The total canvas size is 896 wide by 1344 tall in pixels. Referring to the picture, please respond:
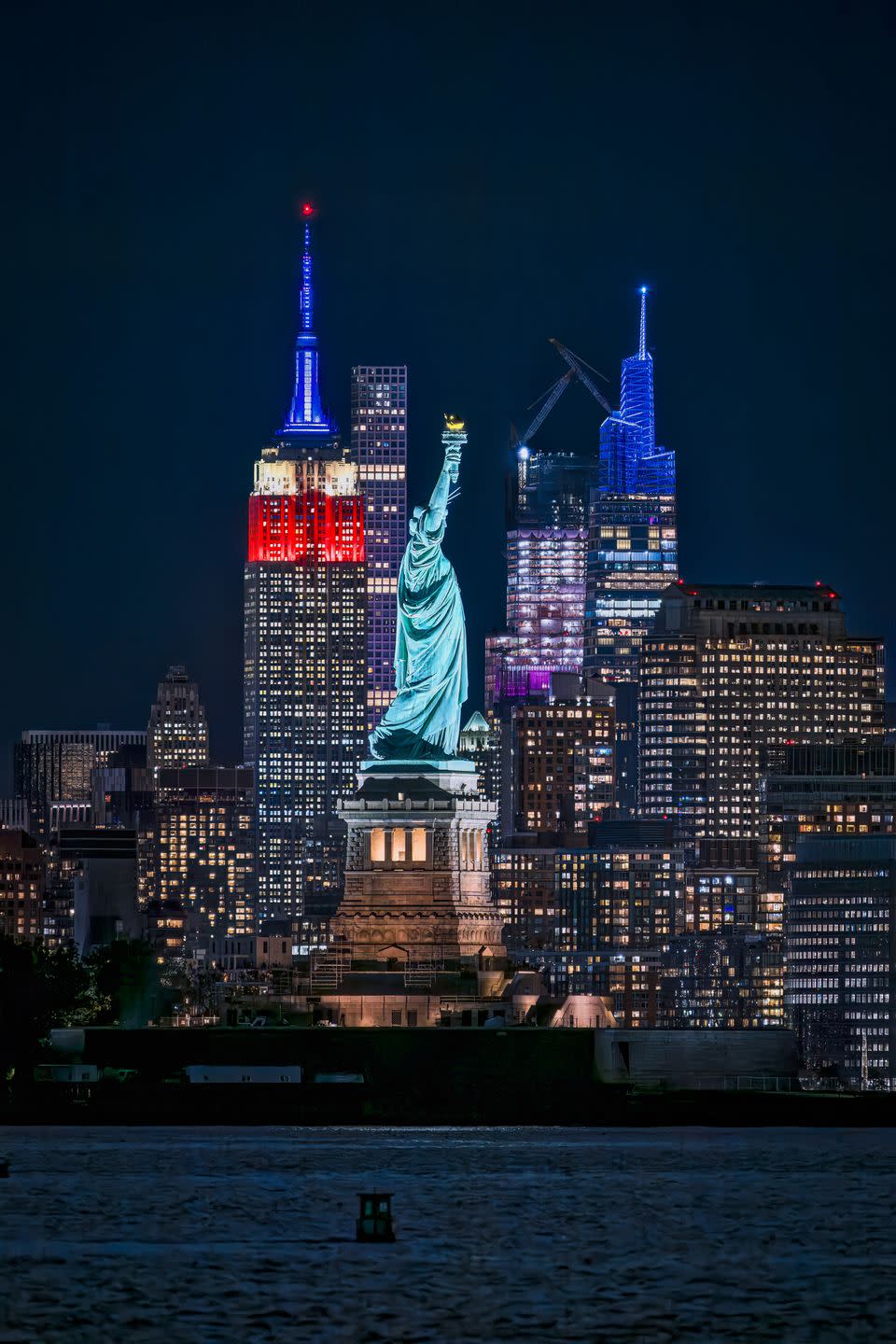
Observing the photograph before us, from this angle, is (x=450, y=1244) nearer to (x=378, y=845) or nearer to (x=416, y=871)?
(x=416, y=871)

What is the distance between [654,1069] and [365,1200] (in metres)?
70.5

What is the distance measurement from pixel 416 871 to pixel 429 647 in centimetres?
1244

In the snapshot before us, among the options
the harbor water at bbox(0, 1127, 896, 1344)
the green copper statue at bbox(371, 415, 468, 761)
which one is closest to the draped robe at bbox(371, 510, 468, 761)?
the green copper statue at bbox(371, 415, 468, 761)

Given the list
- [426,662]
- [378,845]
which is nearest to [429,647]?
[426,662]

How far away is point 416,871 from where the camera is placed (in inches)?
6993

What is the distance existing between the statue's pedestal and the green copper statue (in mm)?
1724

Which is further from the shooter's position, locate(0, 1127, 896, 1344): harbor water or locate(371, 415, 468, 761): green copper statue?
locate(371, 415, 468, 761): green copper statue

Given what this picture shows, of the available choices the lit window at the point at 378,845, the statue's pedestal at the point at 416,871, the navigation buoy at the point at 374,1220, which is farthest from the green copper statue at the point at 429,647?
the navigation buoy at the point at 374,1220

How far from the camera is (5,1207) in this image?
10638 cm

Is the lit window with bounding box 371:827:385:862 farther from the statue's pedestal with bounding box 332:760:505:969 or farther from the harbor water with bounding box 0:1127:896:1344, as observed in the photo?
the harbor water with bounding box 0:1127:896:1344

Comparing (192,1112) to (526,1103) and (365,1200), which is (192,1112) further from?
(365,1200)

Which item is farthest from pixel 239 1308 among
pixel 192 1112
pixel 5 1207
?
pixel 192 1112

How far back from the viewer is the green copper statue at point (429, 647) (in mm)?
181750

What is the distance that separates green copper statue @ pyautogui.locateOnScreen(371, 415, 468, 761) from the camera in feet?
596
